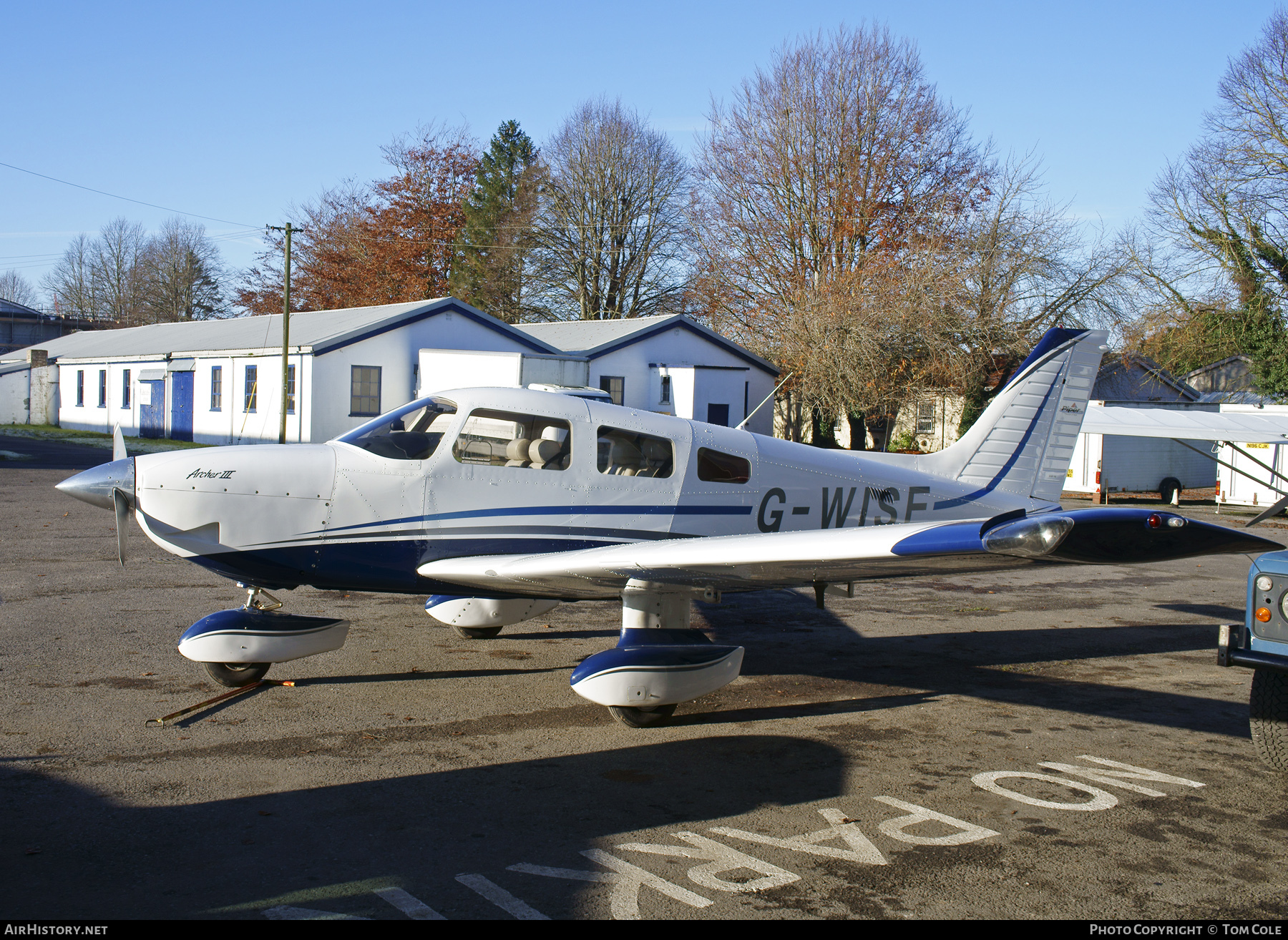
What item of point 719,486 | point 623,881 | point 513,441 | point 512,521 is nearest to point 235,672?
point 512,521

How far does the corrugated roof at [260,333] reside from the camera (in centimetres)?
3052

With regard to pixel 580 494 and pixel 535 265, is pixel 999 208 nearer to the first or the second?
pixel 535 265

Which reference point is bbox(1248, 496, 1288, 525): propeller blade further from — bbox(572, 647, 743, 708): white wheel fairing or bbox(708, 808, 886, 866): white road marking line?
bbox(572, 647, 743, 708): white wheel fairing

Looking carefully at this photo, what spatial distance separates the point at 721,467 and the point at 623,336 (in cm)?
2689

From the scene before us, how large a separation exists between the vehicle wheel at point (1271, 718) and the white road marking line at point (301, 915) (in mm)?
4815

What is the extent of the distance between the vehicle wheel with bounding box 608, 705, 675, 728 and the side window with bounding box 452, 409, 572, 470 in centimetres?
189

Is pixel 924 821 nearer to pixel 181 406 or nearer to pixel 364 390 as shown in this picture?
pixel 364 390

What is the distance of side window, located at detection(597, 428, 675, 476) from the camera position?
731 cm

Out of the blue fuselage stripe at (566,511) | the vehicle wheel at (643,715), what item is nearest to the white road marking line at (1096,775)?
the vehicle wheel at (643,715)

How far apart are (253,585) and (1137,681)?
697cm

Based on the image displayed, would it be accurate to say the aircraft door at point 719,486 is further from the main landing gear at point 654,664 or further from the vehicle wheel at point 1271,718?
the vehicle wheel at point 1271,718

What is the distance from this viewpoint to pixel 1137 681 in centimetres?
782

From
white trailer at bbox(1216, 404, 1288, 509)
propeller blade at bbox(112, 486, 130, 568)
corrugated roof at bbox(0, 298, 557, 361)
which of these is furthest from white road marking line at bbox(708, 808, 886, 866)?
corrugated roof at bbox(0, 298, 557, 361)

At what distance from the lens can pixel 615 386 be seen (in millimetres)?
34219
